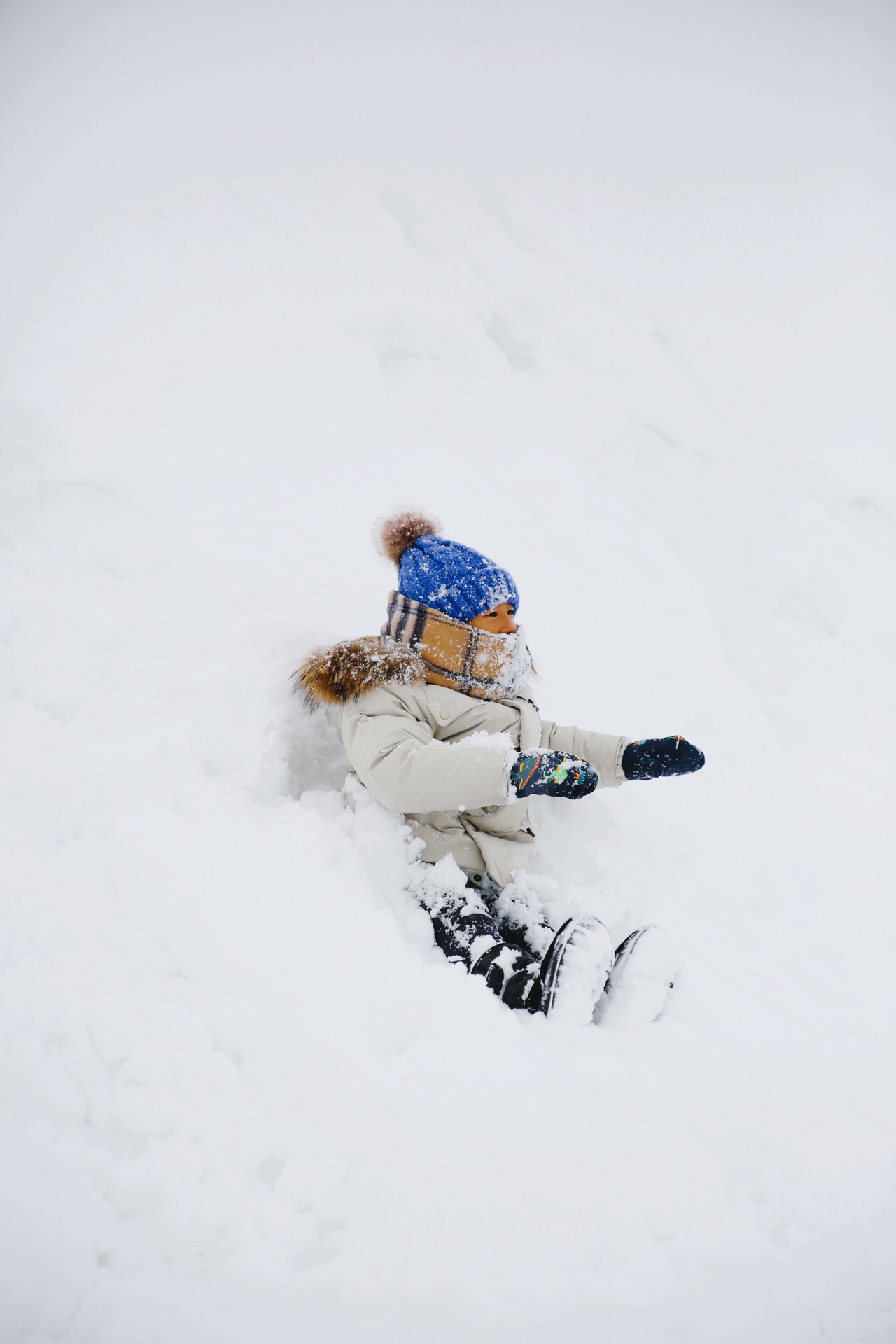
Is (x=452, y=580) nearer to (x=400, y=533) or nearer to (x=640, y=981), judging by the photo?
(x=400, y=533)

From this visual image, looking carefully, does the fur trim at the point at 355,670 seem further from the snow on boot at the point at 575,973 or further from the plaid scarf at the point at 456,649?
the snow on boot at the point at 575,973

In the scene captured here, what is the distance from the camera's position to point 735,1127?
1.52 meters

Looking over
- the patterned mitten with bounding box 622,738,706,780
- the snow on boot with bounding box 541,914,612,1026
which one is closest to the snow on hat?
the patterned mitten with bounding box 622,738,706,780

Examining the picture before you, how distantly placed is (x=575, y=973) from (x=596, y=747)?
0.83m

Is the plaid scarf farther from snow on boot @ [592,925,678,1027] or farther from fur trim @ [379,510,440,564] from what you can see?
snow on boot @ [592,925,678,1027]

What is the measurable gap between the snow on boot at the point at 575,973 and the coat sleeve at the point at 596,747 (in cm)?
60

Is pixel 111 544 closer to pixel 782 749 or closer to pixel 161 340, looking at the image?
pixel 161 340

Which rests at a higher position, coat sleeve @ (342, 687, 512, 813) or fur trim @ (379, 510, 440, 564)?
fur trim @ (379, 510, 440, 564)

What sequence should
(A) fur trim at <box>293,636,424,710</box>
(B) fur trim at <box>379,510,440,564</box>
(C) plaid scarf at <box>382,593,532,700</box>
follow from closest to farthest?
(A) fur trim at <box>293,636,424,710</box> < (C) plaid scarf at <box>382,593,532,700</box> < (B) fur trim at <box>379,510,440,564</box>

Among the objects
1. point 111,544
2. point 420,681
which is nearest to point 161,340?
point 111,544

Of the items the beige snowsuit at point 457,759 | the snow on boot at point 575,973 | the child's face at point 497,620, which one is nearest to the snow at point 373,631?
the snow on boot at point 575,973

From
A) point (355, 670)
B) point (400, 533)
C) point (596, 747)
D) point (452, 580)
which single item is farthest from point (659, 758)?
point (400, 533)

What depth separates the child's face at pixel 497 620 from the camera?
87.7 inches

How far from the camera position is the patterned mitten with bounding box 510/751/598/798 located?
6.06 feet
